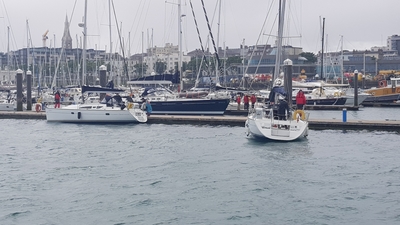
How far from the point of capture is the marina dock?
37.3 m

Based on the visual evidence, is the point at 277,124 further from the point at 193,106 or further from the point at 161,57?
the point at 161,57

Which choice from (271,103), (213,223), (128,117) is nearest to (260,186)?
(213,223)

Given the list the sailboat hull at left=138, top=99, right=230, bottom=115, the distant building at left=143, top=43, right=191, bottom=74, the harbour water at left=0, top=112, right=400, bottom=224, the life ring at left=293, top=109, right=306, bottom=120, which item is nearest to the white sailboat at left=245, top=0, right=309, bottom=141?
the life ring at left=293, top=109, right=306, bottom=120

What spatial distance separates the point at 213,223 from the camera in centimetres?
1766

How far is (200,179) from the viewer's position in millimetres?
23172

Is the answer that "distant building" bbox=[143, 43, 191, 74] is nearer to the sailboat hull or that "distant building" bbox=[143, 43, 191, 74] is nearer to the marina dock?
the sailboat hull

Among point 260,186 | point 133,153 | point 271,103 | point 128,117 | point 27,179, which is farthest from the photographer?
point 128,117

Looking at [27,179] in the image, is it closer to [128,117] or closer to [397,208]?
[397,208]

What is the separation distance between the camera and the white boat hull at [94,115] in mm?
43062

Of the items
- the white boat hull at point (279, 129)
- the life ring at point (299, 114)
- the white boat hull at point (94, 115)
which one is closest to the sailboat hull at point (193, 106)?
the white boat hull at point (94, 115)

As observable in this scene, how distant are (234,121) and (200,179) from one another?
60.3 ft

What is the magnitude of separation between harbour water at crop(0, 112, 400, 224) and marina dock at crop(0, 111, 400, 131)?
3.13 ft

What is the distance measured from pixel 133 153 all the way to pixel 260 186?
9709 mm

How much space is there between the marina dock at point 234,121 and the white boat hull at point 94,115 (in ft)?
3.57
